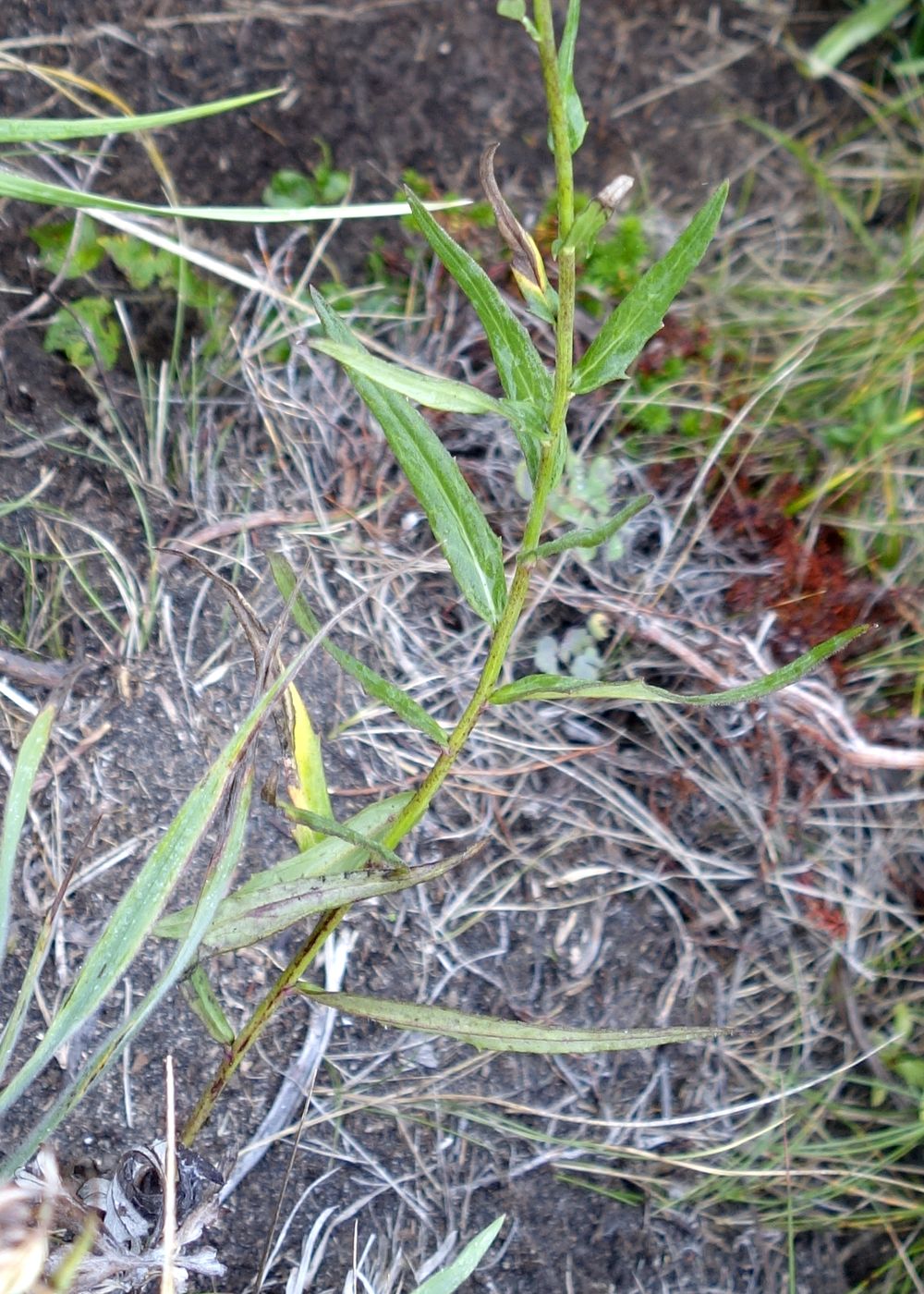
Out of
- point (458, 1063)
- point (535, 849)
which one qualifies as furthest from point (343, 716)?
point (458, 1063)

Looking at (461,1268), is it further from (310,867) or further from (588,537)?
(588,537)

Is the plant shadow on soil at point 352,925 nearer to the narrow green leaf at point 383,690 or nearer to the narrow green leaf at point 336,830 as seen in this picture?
the narrow green leaf at point 383,690

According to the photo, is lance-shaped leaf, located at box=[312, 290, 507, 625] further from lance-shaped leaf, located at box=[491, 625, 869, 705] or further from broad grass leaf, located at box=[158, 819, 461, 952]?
broad grass leaf, located at box=[158, 819, 461, 952]

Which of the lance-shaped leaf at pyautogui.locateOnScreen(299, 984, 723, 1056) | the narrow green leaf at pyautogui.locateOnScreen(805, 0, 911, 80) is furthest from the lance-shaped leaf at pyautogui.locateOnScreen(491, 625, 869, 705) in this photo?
the narrow green leaf at pyautogui.locateOnScreen(805, 0, 911, 80)

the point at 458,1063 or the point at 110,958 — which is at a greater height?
the point at 110,958

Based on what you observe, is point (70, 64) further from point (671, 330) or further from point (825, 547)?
point (825, 547)

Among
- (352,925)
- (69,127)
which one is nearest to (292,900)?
(352,925)
